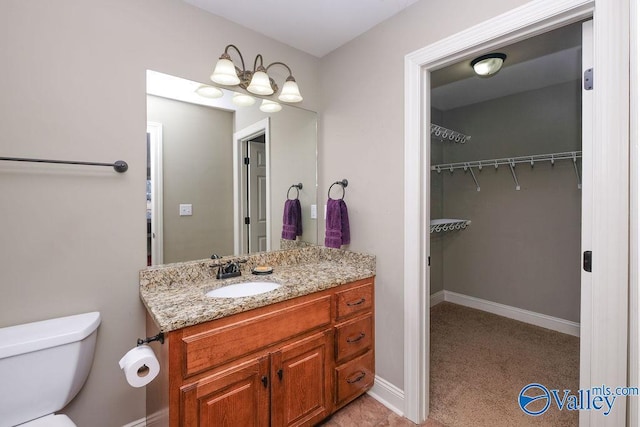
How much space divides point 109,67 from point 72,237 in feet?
2.65

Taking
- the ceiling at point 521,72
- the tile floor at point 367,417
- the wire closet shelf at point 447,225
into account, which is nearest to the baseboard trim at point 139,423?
the tile floor at point 367,417

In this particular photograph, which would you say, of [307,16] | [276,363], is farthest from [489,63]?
[276,363]

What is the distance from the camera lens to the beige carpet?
1.73 m

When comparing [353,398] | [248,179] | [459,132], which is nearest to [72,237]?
[248,179]

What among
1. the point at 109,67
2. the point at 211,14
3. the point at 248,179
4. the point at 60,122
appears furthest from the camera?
the point at 248,179

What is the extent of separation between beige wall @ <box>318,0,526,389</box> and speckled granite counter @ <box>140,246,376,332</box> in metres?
0.18

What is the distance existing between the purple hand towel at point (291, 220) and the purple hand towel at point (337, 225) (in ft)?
0.86

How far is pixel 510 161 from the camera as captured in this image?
2.99 metres

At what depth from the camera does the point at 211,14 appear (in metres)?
1.69

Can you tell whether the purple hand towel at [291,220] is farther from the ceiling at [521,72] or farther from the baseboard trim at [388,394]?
the ceiling at [521,72]

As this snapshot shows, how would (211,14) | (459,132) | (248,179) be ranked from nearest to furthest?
(211,14) → (248,179) → (459,132)

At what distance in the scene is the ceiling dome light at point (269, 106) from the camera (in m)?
1.95

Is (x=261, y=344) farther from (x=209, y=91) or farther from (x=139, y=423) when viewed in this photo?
(x=209, y=91)

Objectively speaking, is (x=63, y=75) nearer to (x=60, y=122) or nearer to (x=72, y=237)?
(x=60, y=122)
